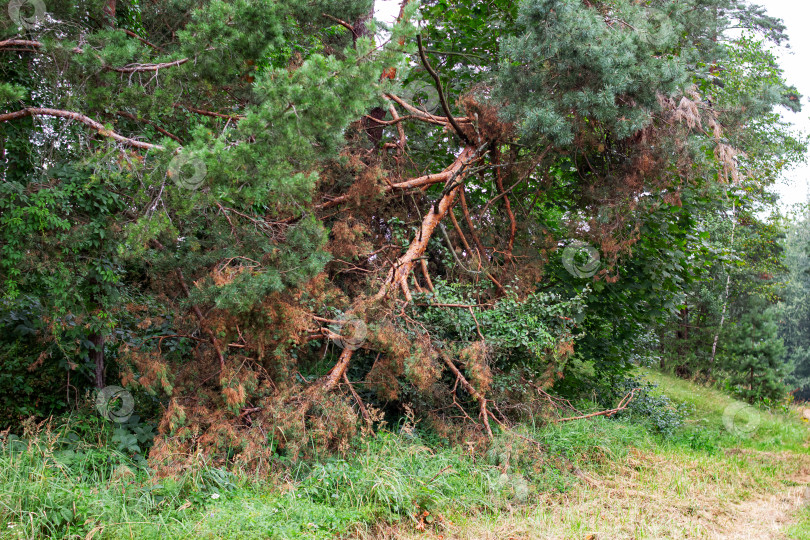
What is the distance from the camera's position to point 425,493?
4023 millimetres

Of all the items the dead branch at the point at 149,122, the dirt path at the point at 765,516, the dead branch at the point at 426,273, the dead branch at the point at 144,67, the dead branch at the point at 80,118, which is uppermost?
the dead branch at the point at 144,67

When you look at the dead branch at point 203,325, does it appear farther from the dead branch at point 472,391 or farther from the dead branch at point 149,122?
the dead branch at point 472,391

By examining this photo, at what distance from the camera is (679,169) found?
631 cm

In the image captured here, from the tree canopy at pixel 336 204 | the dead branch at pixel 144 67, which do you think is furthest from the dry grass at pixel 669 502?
the dead branch at pixel 144 67

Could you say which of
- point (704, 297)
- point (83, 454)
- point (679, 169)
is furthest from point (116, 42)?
point (704, 297)

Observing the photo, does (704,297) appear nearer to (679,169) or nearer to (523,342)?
(679,169)

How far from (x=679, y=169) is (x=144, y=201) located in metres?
5.87

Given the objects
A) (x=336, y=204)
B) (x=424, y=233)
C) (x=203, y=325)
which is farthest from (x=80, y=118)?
(x=424, y=233)

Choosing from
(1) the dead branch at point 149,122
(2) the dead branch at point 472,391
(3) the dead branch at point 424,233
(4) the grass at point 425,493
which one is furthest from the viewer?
(3) the dead branch at point 424,233

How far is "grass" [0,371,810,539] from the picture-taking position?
3.14 meters

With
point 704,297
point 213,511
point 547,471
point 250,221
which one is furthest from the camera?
point 704,297

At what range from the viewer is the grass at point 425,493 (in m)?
3.14

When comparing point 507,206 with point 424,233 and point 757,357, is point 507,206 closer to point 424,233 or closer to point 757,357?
point 424,233

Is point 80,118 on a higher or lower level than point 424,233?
lower
